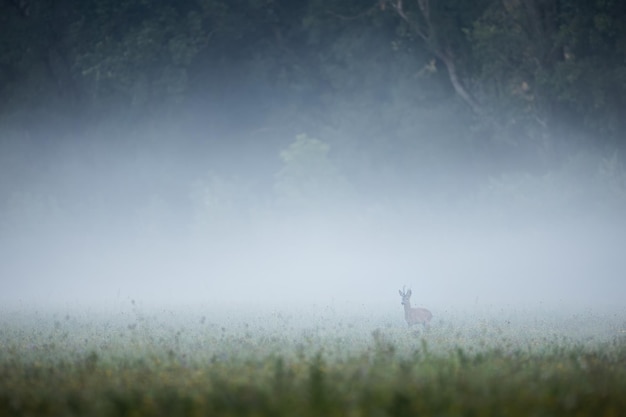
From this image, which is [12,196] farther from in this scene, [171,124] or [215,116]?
[215,116]

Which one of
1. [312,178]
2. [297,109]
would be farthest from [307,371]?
[297,109]

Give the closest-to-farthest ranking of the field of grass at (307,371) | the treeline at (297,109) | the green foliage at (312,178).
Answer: the field of grass at (307,371), the treeline at (297,109), the green foliage at (312,178)

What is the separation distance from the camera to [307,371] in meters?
9.05

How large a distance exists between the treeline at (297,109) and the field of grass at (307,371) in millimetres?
20056

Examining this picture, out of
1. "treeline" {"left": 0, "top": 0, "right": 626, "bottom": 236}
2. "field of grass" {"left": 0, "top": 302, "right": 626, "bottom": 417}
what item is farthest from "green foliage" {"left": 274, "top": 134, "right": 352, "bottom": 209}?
"field of grass" {"left": 0, "top": 302, "right": 626, "bottom": 417}

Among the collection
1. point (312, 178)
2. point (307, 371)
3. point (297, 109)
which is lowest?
point (307, 371)

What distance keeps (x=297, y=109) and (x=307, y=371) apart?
1705 inches

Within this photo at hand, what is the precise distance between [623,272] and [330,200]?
1263 centimetres

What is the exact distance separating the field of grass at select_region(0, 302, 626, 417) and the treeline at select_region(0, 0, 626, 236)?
20.1 meters

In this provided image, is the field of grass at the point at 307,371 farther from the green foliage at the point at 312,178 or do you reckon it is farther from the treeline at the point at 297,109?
the green foliage at the point at 312,178

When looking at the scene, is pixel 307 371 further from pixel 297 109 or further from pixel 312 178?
pixel 297 109

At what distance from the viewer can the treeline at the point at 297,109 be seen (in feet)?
119

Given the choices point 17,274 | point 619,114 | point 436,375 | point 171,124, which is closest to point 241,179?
point 171,124

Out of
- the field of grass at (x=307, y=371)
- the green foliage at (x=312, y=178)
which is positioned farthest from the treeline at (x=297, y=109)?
the field of grass at (x=307, y=371)
